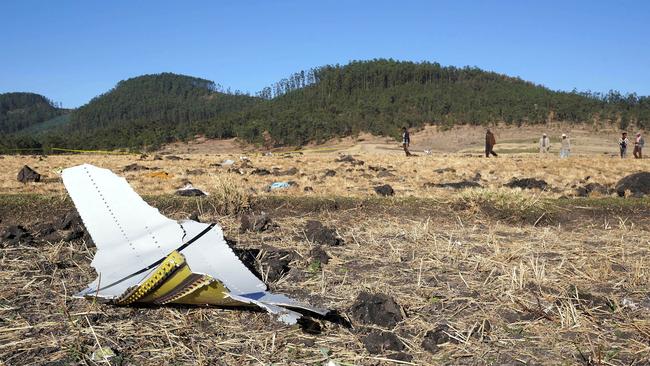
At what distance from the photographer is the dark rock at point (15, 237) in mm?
5094

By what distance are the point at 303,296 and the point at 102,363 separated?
4.97 ft

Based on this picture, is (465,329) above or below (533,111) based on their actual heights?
below

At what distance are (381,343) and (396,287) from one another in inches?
41.6

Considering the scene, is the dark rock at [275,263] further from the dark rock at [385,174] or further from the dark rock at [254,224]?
the dark rock at [385,174]

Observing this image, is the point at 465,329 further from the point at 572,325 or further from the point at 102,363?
the point at 102,363

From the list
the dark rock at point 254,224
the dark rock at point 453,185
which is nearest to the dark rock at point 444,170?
the dark rock at point 453,185

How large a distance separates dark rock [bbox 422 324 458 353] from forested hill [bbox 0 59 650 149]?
48455mm

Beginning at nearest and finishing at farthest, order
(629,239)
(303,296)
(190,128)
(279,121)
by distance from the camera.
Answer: (303,296), (629,239), (279,121), (190,128)

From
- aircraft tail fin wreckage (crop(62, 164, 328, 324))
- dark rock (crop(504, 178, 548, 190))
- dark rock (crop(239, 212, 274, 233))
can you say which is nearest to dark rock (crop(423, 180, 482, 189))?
dark rock (crop(504, 178, 548, 190))

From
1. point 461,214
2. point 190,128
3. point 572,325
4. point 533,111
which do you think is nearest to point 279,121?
point 190,128

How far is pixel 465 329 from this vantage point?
315cm

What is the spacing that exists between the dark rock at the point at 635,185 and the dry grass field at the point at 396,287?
252cm

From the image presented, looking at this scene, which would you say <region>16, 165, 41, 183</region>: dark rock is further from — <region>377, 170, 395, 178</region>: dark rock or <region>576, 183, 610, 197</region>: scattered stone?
<region>576, 183, 610, 197</region>: scattered stone

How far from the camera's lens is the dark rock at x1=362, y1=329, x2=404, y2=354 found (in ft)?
9.41
